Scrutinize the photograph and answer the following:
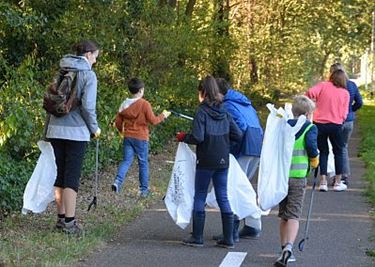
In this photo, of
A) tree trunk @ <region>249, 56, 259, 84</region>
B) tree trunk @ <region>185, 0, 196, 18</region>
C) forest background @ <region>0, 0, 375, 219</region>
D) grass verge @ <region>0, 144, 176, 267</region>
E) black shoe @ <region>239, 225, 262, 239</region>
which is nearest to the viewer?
grass verge @ <region>0, 144, 176, 267</region>

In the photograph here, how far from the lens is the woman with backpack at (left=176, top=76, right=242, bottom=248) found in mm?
7531

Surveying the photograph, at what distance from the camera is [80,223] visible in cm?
841

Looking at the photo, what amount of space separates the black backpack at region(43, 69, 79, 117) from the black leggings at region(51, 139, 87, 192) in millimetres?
337

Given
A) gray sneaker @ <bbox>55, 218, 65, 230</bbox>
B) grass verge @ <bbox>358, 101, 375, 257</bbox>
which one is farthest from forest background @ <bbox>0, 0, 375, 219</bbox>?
grass verge @ <bbox>358, 101, 375, 257</bbox>

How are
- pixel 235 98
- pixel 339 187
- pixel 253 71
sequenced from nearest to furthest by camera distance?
pixel 235 98 → pixel 339 187 → pixel 253 71

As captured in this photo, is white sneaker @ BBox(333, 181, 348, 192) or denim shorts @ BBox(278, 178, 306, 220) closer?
denim shorts @ BBox(278, 178, 306, 220)

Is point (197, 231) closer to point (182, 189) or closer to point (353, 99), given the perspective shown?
point (182, 189)

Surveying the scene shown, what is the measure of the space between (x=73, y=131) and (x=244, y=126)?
174 centimetres

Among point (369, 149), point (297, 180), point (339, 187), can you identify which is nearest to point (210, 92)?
point (297, 180)

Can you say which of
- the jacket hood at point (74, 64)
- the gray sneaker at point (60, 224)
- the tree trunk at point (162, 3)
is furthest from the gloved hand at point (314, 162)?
the tree trunk at point (162, 3)

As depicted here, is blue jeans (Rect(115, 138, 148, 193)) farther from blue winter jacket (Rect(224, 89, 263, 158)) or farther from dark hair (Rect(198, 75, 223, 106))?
dark hair (Rect(198, 75, 223, 106))

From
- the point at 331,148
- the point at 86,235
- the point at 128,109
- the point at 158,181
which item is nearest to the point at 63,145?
the point at 86,235

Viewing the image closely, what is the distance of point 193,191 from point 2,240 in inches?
77.3

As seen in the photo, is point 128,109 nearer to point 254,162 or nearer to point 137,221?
point 137,221
